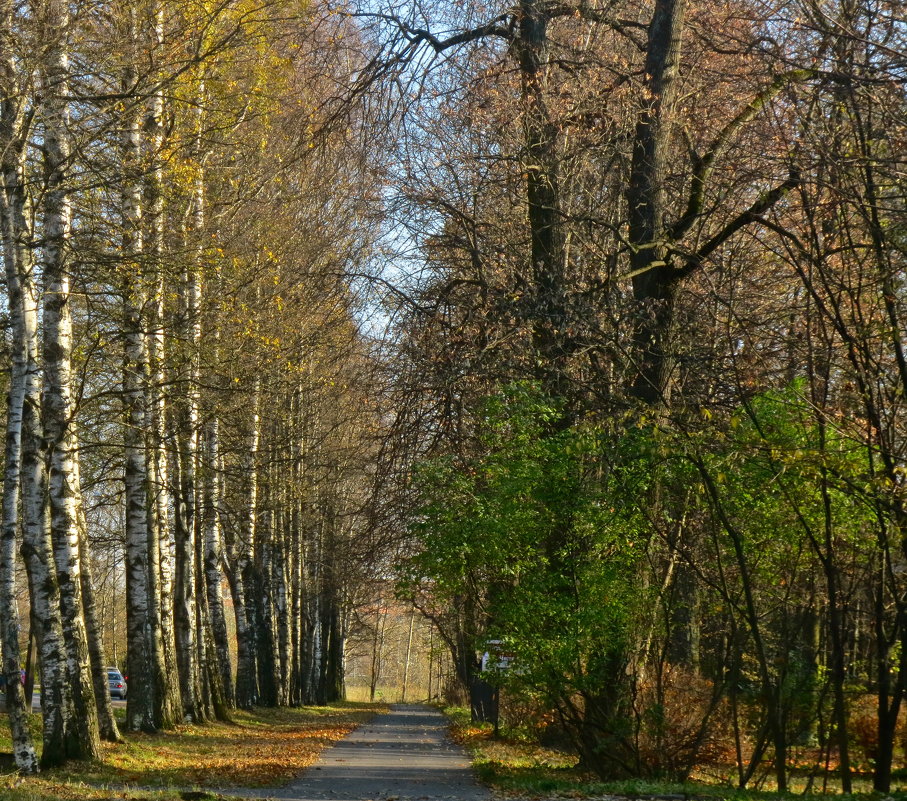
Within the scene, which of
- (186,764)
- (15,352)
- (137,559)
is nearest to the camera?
(15,352)

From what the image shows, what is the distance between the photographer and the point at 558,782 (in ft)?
48.9

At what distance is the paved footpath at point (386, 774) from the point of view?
1409 centimetres

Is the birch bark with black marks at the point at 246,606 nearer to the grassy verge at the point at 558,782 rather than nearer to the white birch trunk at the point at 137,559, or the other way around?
the grassy verge at the point at 558,782

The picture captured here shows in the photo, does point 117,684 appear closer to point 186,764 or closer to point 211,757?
point 211,757

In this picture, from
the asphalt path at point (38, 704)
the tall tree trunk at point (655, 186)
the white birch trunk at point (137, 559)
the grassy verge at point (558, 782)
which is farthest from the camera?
the asphalt path at point (38, 704)

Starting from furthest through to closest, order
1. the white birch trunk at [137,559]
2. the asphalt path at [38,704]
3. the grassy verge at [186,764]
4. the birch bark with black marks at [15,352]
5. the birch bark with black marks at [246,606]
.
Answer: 1. the asphalt path at [38,704]
2. the birch bark with black marks at [246,606]
3. the white birch trunk at [137,559]
4. the birch bark with black marks at [15,352]
5. the grassy verge at [186,764]

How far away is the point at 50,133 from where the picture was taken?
1456 centimetres

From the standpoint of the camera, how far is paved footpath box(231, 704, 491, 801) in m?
14.1

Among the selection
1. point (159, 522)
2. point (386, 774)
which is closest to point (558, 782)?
point (386, 774)

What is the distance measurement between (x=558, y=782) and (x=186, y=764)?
5606 mm

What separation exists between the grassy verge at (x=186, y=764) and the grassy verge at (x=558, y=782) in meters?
3.18

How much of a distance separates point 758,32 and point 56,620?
10514mm

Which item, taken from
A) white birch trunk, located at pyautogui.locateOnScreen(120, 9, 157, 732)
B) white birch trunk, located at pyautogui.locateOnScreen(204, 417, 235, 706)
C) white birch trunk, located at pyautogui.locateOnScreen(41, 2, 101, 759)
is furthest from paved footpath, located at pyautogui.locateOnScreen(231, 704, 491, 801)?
white birch trunk, located at pyautogui.locateOnScreen(204, 417, 235, 706)

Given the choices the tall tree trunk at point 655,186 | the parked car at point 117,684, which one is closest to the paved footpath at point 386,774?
the tall tree trunk at point 655,186
